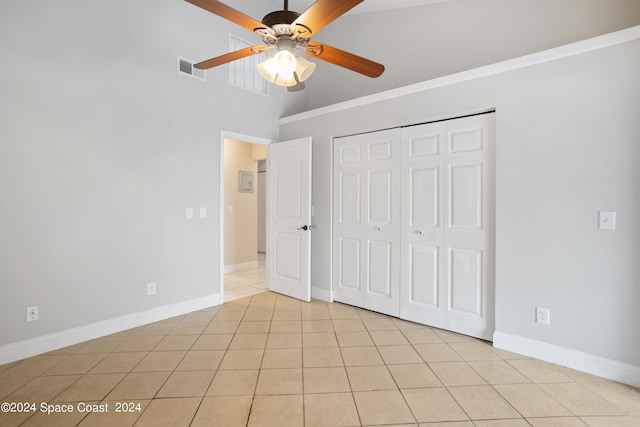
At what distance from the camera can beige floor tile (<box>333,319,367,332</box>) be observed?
10.0ft

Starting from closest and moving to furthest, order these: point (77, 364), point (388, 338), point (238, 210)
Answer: point (77, 364) < point (388, 338) < point (238, 210)

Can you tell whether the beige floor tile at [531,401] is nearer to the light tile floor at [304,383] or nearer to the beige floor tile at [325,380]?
the light tile floor at [304,383]

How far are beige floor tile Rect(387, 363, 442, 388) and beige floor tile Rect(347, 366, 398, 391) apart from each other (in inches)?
2.1

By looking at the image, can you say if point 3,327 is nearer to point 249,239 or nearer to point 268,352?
point 268,352

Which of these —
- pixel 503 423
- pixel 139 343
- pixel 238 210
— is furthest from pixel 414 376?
pixel 238 210

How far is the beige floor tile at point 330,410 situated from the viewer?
1721mm

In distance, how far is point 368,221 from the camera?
3572 mm

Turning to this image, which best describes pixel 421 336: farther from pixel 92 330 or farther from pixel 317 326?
pixel 92 330

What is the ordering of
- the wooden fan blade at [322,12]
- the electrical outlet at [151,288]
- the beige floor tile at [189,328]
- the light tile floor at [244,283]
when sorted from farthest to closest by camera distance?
1. the light tile floor at [244,283]
2. the electrical outlet at [151,288]
3. the beige floor tile at [189,328]
4. the wooden fan blade at [322,12]

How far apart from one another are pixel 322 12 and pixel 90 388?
269cm

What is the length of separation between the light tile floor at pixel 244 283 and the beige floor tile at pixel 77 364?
5.24ft

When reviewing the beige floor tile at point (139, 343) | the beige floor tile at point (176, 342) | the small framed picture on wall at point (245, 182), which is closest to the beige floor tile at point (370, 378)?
the beige floor tile at point (176, 342)

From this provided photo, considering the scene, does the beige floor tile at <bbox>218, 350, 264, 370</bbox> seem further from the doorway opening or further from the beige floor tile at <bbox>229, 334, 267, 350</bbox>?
the doorway opening

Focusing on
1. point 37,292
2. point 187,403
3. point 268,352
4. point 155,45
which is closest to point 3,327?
point 37,292
